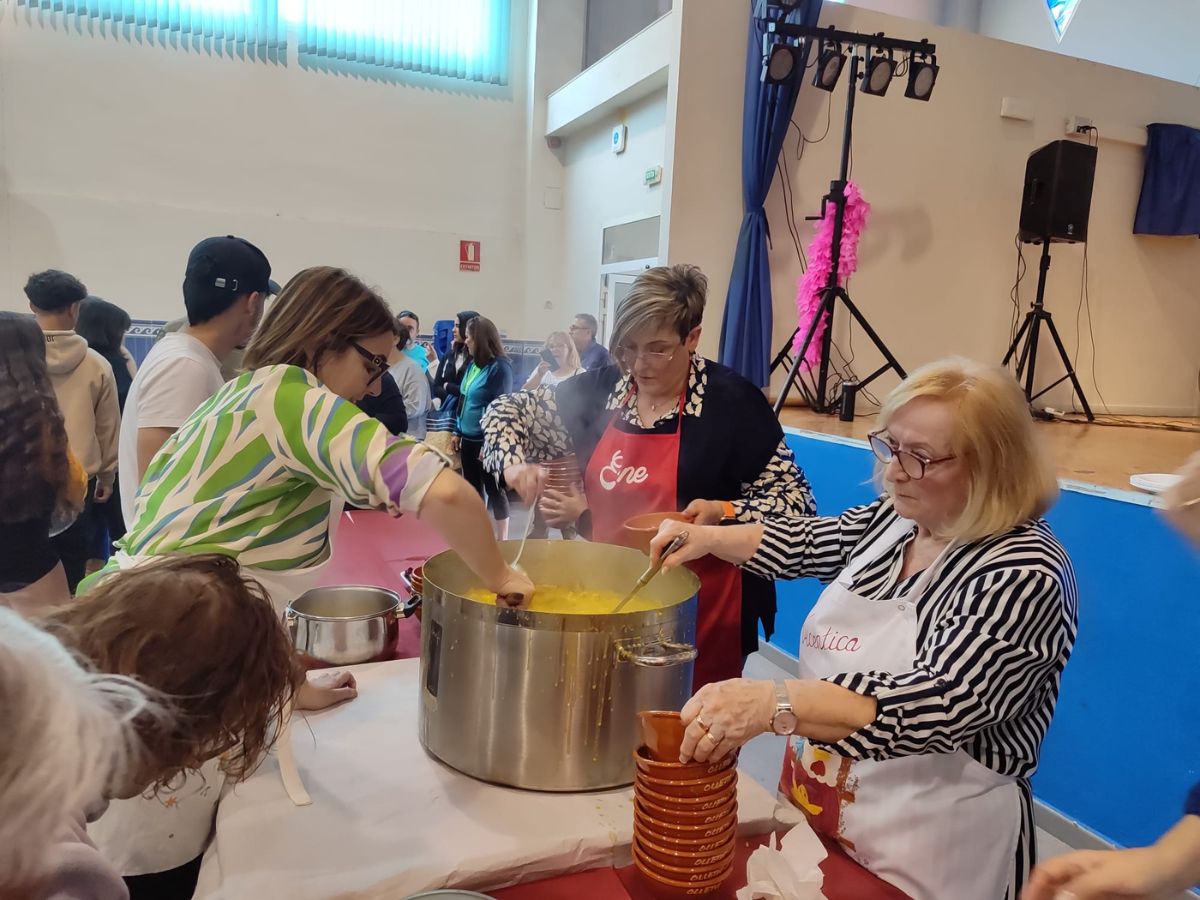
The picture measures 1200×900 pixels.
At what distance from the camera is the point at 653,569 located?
1188 millimetres

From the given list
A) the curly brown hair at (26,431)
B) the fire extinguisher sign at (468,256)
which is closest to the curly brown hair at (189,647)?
the curly brown hair at (26,431)

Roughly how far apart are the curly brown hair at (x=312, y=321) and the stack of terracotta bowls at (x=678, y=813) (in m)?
0.72

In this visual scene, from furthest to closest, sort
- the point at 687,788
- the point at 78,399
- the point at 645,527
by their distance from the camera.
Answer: the point at 78,399
the point at 645,527
the point at 687,788

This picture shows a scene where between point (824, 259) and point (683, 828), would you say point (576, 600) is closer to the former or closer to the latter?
point (683, 828)

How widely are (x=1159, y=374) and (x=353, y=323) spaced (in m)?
6.51

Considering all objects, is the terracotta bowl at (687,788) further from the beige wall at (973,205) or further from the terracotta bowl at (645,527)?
the beige wall at (973,205)

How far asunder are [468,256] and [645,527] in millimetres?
6122

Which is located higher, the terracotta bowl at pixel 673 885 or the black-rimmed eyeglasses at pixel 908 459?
the black-rimmed eyeglasses at pixel 908 459

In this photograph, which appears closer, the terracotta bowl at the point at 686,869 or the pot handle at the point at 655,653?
the terracotta bowl at the point at 686,869

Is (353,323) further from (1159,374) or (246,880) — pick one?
(1159,374)

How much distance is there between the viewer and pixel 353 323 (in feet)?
3.84

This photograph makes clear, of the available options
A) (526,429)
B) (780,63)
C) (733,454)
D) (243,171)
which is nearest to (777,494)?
(733,454)

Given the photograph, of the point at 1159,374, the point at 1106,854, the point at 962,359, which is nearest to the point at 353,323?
the point at 962,359

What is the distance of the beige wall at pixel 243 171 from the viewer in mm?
5715
